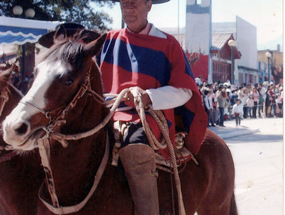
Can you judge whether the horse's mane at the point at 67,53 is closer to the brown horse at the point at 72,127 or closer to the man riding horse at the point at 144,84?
the brown horse at the point at 72,127

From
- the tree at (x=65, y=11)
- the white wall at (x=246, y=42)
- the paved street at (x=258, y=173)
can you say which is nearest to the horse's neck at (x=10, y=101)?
the paved street at (x=258, y=173)

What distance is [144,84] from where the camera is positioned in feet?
8.98

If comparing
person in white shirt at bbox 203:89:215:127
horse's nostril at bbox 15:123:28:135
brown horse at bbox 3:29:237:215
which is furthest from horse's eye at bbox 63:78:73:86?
person in white shirt at bbox 203:89:215:127

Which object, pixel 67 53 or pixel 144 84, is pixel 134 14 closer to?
pixel 144 84

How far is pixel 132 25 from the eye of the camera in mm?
2859

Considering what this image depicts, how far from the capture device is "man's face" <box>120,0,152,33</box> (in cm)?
285

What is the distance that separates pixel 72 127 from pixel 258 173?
21.9 feet

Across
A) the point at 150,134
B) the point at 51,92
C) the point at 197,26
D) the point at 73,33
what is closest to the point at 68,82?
the point at 51,92

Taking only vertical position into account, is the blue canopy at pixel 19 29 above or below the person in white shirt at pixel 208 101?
above

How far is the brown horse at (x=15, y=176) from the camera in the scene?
9.93 feet

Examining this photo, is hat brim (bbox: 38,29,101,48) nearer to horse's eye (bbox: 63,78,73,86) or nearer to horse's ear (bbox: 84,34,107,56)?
horse's ear (bbox: 84,34,107,56)

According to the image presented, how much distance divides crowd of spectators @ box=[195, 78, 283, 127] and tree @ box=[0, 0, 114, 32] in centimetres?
520

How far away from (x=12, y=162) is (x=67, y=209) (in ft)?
3.72

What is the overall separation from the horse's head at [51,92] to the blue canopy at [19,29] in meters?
6.82
